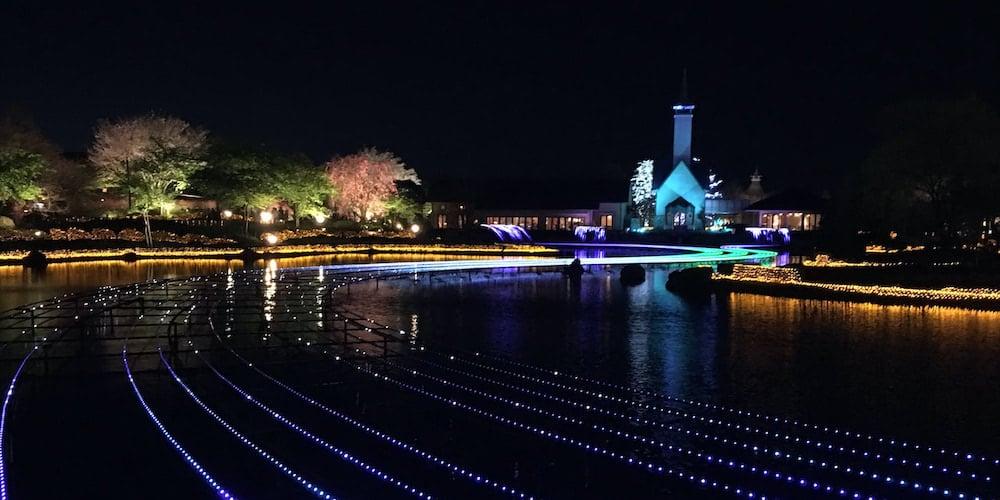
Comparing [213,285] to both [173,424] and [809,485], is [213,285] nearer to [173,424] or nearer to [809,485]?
[173,424]

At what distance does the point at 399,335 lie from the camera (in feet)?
47.2

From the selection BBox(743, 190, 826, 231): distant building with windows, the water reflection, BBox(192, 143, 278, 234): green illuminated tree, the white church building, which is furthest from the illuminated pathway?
BBox(743, 190, 826, 231): distant building with windows

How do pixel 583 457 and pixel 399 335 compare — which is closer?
pixel 583 457

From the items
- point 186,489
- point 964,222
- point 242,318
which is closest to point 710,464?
point 186,489

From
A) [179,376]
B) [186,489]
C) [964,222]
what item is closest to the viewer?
[186,489]

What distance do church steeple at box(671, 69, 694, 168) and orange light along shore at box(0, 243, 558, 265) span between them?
2615 centimetres

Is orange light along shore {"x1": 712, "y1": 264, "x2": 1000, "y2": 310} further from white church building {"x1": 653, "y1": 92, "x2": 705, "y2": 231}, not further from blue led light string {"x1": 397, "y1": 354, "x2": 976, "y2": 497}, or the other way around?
white church building {"x1": 653, "y1": 92, "x2": 705, "y2": 231}

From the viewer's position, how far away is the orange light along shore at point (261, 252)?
33406mm

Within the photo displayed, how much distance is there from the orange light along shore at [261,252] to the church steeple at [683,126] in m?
26.1

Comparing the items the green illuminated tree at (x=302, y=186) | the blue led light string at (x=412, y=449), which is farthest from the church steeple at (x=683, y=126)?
the blue led light string at (x=412, y=449)

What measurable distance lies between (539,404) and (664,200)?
52810 mm

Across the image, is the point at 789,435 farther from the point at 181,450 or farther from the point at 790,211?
the point at 790,211

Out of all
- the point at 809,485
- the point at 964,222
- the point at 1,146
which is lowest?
the point at 809,485

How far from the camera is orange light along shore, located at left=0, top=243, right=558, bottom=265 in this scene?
33406 millimetres
